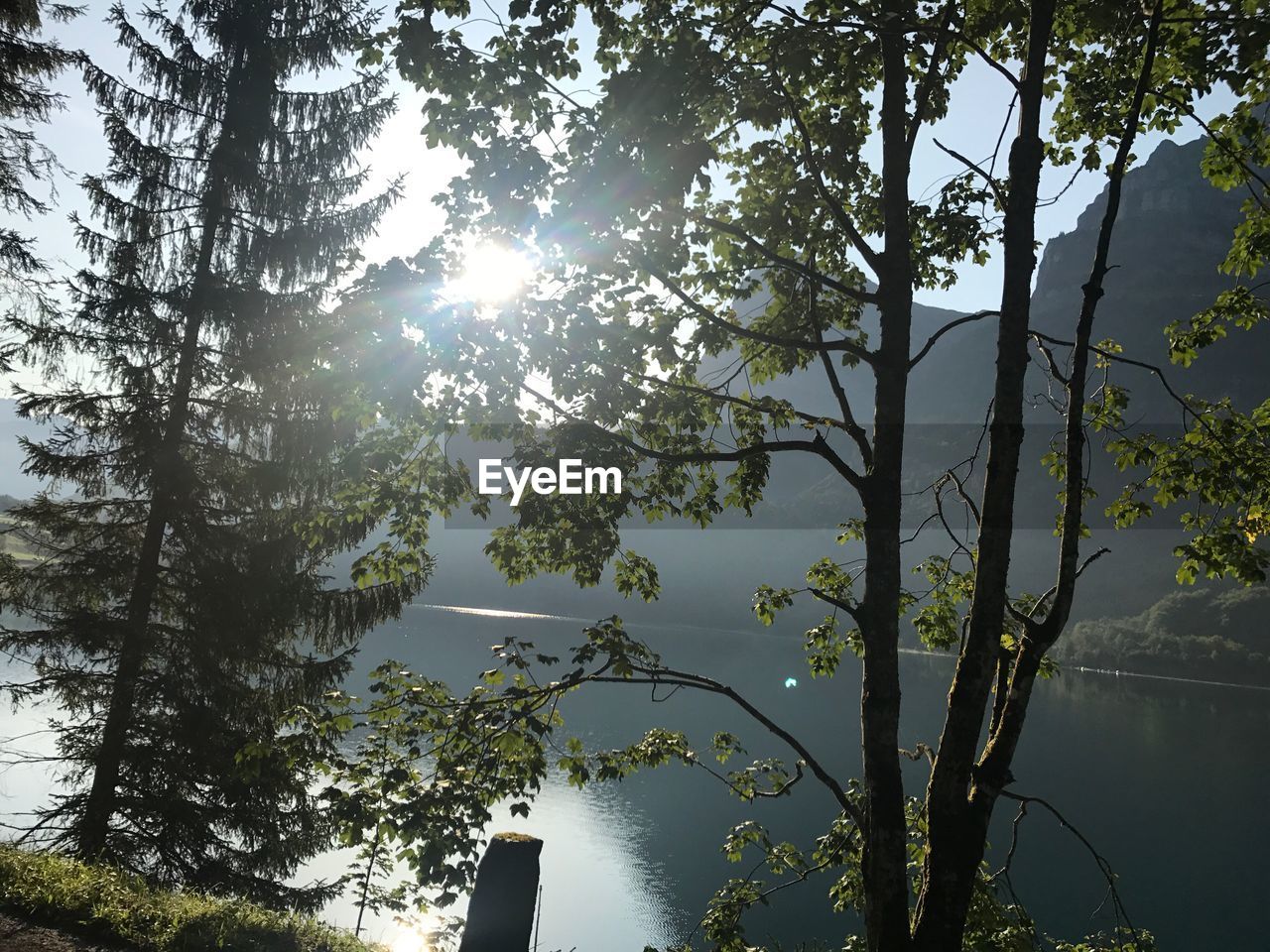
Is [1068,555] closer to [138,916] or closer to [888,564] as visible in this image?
[888,564]

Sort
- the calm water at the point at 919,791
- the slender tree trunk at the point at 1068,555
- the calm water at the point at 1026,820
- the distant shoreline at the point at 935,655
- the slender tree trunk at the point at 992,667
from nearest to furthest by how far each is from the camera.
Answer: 1. the slender tree trunk at the point at 992,667
2. the slender tree trunk at the point at 1068,555
3. the calm water at the point at 919,791
4. the calm water at the point at 1026,820
5. the distant shoreline at the point at 935,655

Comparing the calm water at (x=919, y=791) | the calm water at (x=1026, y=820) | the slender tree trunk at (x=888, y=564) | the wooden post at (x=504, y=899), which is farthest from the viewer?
the calm water at (x=1026, y=820)

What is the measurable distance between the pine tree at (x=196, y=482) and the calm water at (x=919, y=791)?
14.5 feet

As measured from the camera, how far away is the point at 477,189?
490 cm

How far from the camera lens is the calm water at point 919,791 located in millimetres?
27547

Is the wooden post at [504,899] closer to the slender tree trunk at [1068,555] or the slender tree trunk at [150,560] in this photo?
the slender tree trunk at [1068,555]

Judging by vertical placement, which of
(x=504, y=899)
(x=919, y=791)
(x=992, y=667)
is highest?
(x=992, y=667)

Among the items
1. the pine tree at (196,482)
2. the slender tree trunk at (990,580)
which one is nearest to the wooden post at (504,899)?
the slender tree trunk at (990,580)

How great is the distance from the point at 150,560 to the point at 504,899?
10.4 meters

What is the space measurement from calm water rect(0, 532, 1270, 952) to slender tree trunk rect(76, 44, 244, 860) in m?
5.05

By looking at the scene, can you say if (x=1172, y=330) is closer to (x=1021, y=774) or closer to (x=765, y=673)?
(x=1021, y=774)

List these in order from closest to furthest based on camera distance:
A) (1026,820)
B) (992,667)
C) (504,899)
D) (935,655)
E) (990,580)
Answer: (504,899) → (992,667) → (990,580) → (1026,820) → (935,655)

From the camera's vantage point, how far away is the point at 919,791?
39.8 meters

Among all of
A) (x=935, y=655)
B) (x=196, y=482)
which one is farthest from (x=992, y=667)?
(x=935, y=655)
